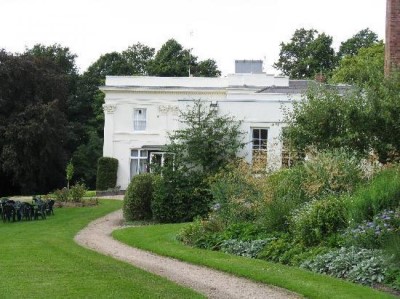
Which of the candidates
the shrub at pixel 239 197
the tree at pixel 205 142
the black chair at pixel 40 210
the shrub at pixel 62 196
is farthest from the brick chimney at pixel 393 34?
the shrub at pixel 62 196

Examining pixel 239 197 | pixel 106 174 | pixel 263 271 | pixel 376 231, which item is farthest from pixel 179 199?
pixel 106 174

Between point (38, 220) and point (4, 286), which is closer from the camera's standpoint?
point (4, 286)

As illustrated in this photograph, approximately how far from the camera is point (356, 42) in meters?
64.8

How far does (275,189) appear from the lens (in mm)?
16031

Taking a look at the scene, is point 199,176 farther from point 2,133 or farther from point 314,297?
point 2,133

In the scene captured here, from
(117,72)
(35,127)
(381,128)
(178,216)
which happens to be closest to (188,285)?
(381,128)

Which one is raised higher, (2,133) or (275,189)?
(2,133)

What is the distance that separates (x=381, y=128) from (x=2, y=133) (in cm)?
3224

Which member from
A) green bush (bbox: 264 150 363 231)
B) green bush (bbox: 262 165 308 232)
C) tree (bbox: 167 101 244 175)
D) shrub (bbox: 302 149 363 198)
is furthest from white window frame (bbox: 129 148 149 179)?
shrub (bbox: 302 149 363 198)

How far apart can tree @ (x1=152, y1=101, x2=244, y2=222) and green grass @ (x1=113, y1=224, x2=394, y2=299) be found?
507 cm

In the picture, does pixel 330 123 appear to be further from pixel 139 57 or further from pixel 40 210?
pixel 139 57

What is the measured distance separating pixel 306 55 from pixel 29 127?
30.9 meters

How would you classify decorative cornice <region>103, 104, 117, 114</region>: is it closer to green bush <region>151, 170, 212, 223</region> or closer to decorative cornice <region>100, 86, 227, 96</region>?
decorative cornice <region>100, 86, 227, 96</region>

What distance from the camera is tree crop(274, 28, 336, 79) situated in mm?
63719
